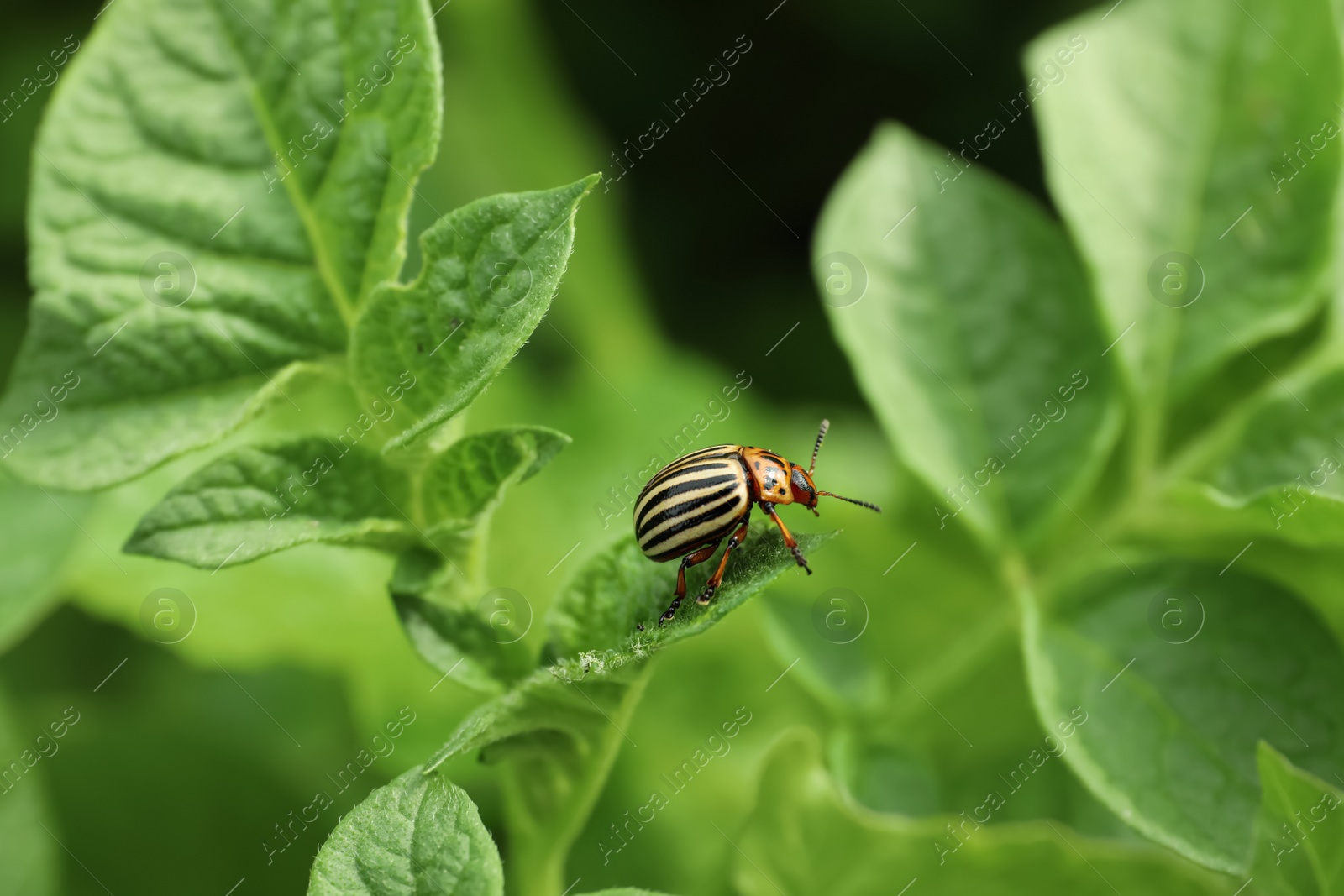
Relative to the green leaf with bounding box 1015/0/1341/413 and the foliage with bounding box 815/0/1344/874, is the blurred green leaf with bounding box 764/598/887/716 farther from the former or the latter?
the green leaf with bounding box 1015/0/1341/413

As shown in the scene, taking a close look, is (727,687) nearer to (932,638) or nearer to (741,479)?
(932,638)

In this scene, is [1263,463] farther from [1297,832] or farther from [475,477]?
[475,477]

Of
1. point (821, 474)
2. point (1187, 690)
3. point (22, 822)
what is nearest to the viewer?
point (1187, 690)

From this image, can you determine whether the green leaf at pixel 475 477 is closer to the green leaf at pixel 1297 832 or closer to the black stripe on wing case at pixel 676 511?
the black stripe on wing case at pixel 676 511

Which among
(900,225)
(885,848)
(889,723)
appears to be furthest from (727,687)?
(900,225)

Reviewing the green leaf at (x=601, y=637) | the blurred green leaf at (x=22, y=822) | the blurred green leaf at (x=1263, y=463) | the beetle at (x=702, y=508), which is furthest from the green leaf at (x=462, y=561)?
the blurred green leaf at (x=1263, y=463)

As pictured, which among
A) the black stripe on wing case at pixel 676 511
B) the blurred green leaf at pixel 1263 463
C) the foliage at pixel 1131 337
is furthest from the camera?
the foliage at pixel 1131 337

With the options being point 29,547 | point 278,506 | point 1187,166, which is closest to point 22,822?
point 29,547

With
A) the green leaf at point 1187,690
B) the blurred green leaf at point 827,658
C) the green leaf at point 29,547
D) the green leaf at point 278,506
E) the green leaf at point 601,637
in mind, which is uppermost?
the green leaf at point 29,547
